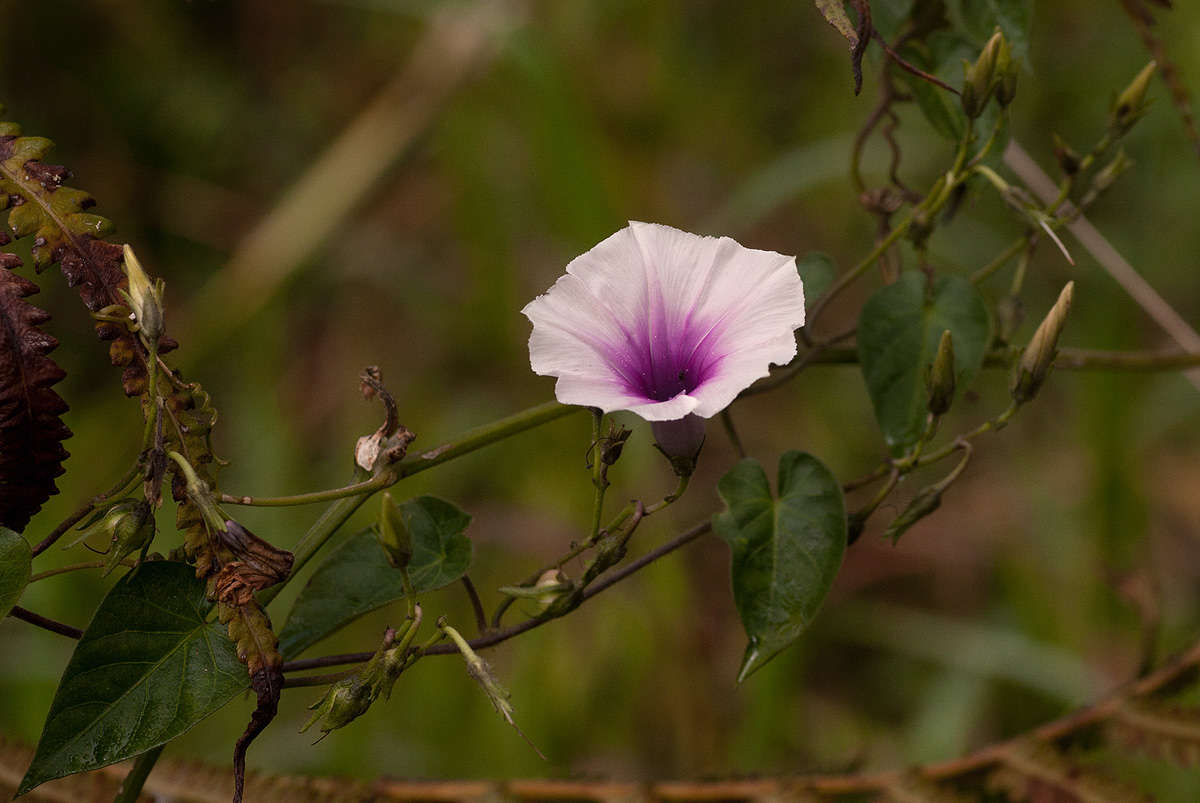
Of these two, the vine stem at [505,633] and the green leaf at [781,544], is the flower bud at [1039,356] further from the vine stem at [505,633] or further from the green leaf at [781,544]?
the vine stem at [505,633]

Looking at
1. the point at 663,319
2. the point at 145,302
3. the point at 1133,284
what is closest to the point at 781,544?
the point at 663,319

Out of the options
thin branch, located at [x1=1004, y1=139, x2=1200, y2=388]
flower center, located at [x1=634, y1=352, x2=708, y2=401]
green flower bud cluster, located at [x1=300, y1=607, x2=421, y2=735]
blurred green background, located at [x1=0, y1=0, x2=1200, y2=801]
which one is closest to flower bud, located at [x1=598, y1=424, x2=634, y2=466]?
flower center, located at [x1=634, y1=352, x2=708, y2=401]

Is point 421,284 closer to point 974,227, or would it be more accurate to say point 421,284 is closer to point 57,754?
point 974,227

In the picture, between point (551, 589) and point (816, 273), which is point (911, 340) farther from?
point (551, 589)

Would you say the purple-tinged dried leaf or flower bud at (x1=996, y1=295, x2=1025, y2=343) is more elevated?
the purple-tinged dried leaf

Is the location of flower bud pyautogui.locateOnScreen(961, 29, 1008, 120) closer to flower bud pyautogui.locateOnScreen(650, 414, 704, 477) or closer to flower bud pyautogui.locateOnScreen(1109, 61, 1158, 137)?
flower bud pyautogui.locateOnScreen(1109, 61, 1158, 137)

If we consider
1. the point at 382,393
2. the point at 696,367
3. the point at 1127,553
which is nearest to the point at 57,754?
the point at 382,393
